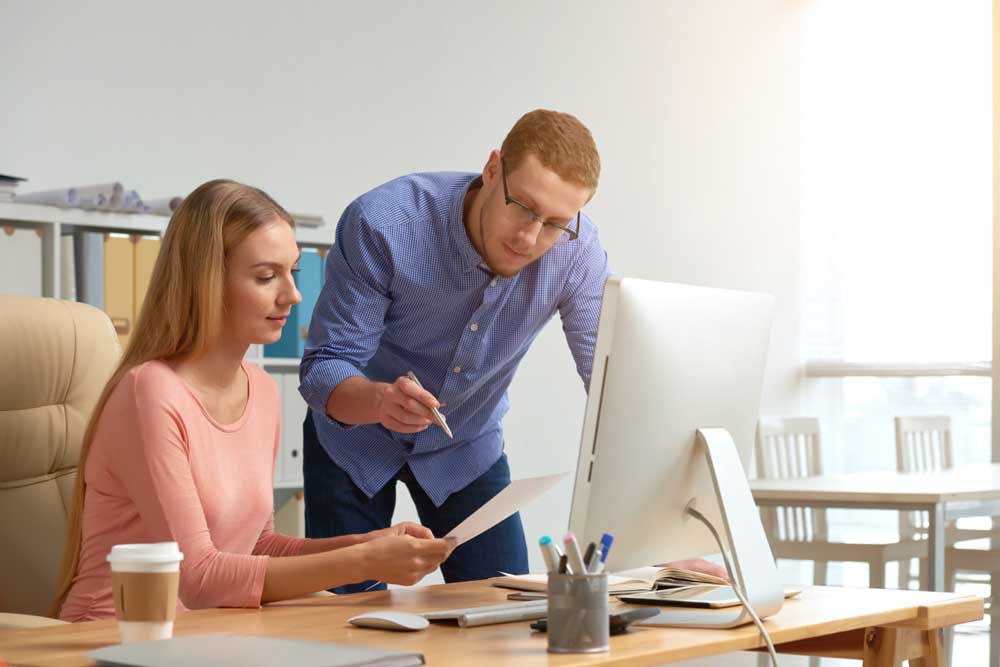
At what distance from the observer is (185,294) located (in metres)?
1.66

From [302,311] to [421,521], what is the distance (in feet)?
5.32

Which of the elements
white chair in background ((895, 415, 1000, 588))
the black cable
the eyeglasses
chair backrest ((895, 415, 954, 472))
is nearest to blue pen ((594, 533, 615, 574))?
the black cable

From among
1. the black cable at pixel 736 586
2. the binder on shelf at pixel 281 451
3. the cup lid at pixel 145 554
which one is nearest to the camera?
the cup lid at pixel 145 554

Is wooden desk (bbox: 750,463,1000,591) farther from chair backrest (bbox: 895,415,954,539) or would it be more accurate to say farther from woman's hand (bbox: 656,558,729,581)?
woman's hand (bbox: 656,558,729,581)

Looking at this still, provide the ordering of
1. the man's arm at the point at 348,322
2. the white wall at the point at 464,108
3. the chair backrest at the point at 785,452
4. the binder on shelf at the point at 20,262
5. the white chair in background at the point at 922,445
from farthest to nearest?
the white chair in background at the point at 922,445, the chair backrest at the point at 785,452, the white wall at the point at 464,108, the binder on shelf at the point at 20,262, the man's arm at the point at 348,322

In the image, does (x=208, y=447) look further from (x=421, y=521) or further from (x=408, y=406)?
(x=421, y=521)

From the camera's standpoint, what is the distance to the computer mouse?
1.27 metres

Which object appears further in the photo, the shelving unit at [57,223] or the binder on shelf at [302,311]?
the binder on shelf at [302,311]

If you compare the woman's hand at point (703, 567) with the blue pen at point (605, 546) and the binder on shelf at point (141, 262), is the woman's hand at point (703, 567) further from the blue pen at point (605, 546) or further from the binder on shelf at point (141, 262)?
the binder on shelf at point (141, 262)

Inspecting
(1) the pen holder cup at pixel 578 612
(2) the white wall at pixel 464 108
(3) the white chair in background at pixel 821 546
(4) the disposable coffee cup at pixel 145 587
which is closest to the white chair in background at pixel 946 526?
(3) the white chair in background at pixel 821 546

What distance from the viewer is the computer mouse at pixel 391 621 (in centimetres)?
127

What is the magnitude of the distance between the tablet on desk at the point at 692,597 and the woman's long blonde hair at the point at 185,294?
2.13 ft

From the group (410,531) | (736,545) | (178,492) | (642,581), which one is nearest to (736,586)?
(736,545)

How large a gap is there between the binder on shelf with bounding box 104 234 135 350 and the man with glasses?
3.93 ft
